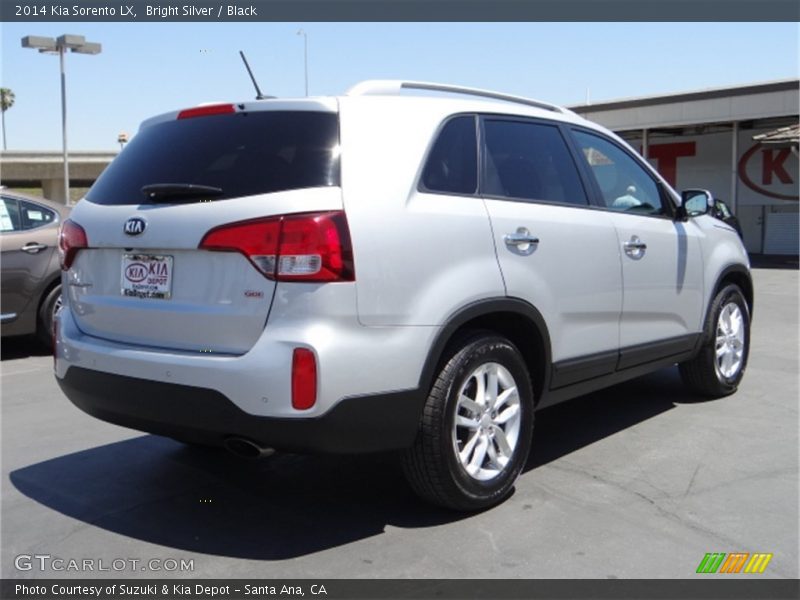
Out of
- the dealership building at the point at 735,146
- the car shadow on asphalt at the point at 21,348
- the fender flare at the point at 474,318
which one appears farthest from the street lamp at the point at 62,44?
the fender flare at the point at 474,318

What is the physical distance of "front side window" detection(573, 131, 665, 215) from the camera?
16.2 ft

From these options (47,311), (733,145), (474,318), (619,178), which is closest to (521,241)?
(474,318)

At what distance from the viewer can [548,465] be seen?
468 centimetres

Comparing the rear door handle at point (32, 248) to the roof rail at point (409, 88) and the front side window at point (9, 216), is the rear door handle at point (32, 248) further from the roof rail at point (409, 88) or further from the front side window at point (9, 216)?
the roof rail at point (409, 88)

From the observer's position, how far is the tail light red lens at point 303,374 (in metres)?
3.25

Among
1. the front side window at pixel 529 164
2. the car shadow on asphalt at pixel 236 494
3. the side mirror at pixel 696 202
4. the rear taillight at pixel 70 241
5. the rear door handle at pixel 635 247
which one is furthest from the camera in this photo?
the side mirror at pixel 696 202

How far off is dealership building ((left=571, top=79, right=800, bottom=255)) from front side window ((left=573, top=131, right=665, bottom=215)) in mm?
16935

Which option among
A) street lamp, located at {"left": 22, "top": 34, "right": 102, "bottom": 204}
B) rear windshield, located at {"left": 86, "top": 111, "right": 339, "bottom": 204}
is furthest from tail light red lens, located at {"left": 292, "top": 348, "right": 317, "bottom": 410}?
street lamp, located at {"left": 22, "top": 34, "right": 102, "bottom": 204}

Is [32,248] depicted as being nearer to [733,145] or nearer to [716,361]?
[716,361]

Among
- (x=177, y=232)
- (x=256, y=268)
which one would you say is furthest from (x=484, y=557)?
(x=177, y=232)

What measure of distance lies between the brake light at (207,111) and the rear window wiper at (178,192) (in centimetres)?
40

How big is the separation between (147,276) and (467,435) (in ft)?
5.16

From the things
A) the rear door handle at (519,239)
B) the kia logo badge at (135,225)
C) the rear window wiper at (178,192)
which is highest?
the rear window wiper at (178,192)

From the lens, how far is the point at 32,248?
8.05m
